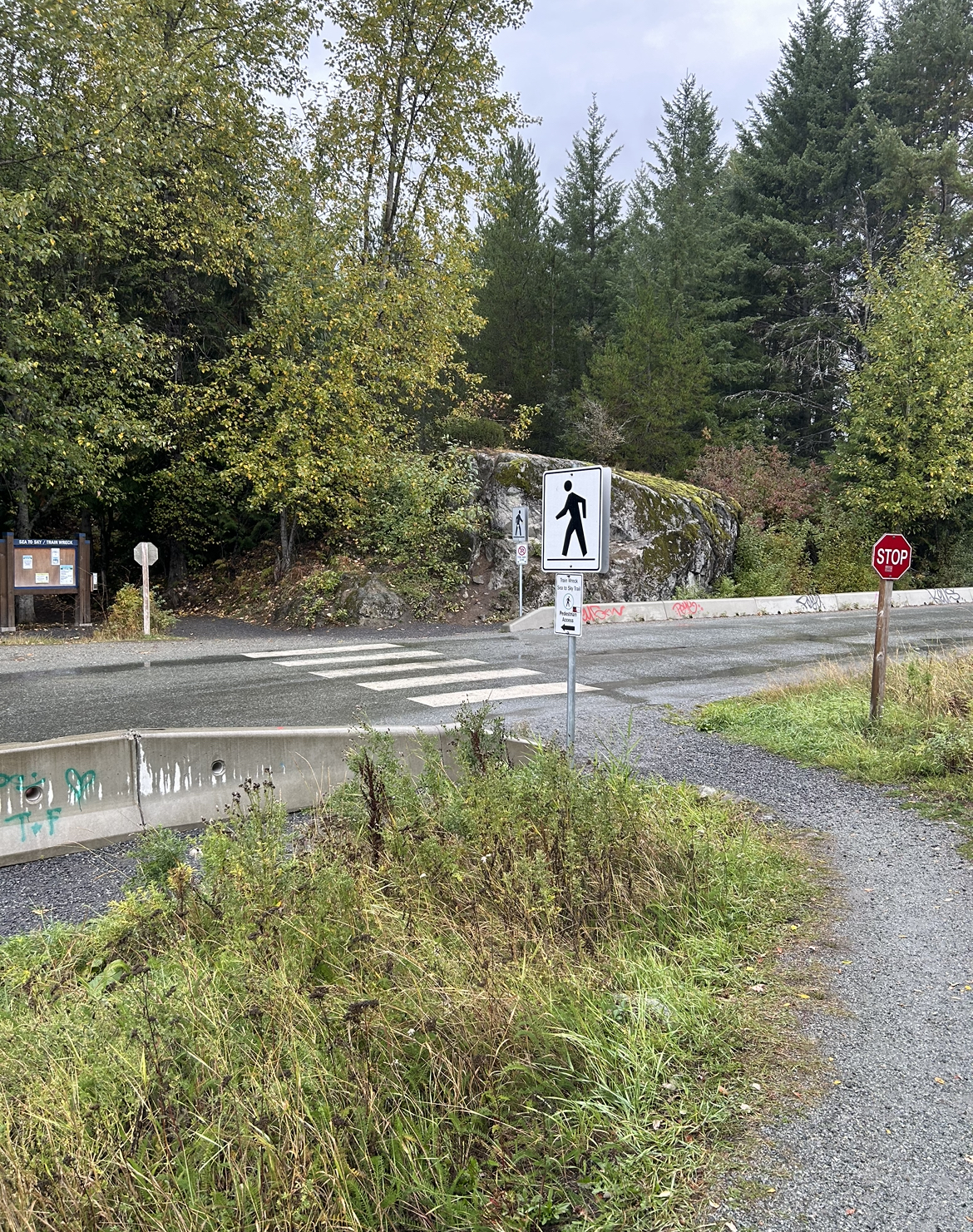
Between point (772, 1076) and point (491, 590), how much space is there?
16.4 meters

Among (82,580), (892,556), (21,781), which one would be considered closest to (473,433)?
(82,580)

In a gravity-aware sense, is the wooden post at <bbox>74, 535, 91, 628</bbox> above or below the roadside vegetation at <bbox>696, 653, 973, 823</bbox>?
above

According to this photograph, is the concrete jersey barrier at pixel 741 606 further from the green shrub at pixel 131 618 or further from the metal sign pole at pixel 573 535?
the metal sign pole at pixel 573 535

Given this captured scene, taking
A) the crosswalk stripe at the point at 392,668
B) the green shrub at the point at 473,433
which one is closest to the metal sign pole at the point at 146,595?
the crosswalk stripe at the point at 392,668

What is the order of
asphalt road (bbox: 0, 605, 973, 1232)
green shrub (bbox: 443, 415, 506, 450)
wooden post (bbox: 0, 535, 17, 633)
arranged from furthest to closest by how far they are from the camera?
green shrub (bbox: 443, 415, 506, 450) < wooden post (bbox: 0, 535, 17, 633) < asphalt road (bbox: 0, 605, 973, 1232)

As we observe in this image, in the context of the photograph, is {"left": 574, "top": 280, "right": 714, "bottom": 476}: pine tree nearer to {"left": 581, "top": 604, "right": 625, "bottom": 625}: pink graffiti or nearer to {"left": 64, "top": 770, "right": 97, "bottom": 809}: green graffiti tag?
{"left": 581, "top": 604, "right": 625, "bottom": 625}: pink graffiti

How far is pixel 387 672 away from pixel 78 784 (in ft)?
18.9

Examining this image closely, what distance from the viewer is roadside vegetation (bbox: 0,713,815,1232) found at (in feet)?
7.77

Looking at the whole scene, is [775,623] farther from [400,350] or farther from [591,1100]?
[591,1100]

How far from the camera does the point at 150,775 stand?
19.4 feet

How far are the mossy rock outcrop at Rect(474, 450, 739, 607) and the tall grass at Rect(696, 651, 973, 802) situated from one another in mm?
9962

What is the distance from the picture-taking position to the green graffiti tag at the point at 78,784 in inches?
220

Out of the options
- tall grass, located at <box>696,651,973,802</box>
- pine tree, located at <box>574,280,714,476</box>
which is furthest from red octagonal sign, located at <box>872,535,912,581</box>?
pine tree, located at <box>574,280,714,476</box>

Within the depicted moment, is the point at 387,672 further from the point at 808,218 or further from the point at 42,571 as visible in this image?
the point at 808,218
